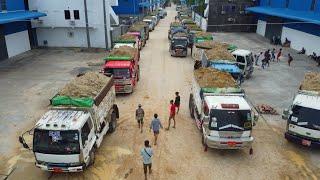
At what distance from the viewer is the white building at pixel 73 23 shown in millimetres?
37219

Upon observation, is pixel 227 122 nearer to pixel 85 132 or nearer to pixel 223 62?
pixel 85 132

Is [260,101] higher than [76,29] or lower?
lower

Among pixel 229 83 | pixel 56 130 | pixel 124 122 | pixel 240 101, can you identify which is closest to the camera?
pixel 56 130

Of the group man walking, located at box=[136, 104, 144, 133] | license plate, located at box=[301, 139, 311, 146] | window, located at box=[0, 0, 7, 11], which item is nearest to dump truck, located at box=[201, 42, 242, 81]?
man walking, located at box=[136, 104, 144, 133]

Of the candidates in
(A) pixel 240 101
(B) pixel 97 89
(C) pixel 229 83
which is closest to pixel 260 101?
(C) pixel 229 83

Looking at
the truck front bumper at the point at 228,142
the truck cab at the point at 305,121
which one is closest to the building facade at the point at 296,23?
the truck cab at the point at 305,121

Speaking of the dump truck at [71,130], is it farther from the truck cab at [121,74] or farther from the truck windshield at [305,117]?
the truck windshield at [305,117]

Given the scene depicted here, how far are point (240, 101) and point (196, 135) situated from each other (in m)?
3.43

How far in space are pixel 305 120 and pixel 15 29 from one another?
3280cm

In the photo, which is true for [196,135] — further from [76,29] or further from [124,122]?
[76,29]

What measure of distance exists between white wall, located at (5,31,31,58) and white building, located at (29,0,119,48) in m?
2.02

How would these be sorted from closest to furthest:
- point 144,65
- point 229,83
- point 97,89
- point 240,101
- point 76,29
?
point 240,101 < point 97,89 < point 229,83 < point 144,65 < point 76,29

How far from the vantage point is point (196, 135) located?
16125 mm

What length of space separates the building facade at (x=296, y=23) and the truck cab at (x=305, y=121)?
18008 millimetres
